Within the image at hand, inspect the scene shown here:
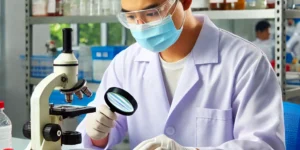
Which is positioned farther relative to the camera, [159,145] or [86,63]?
[86,63]

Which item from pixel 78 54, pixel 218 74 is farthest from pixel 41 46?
pixel 218 74

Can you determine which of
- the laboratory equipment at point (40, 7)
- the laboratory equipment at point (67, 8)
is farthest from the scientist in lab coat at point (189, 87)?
the laboratory equipment at point (40, 7)

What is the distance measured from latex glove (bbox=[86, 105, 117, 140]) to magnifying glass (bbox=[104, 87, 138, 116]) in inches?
2.6

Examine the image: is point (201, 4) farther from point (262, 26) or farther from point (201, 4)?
point (262, 26)

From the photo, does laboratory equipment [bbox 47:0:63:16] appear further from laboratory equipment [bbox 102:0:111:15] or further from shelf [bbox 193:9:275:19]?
shelf [bbox 193:9:275:19]

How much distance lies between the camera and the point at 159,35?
4.93 feet

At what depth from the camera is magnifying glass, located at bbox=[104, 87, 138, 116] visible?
3.88 ft

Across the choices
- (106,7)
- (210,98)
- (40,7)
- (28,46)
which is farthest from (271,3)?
(28,46)

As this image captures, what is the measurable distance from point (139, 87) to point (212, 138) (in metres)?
0.30

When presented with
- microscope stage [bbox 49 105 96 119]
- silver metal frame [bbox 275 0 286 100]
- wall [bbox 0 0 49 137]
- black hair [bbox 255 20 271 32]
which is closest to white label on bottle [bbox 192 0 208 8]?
silver metal frame [bbox 275 0 286 100]

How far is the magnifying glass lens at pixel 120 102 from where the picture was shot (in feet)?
3.91

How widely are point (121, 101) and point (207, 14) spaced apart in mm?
1084

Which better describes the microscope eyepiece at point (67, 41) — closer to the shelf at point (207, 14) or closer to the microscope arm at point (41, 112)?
the microscope arm at point (41, 112)

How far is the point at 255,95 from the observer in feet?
4.43
